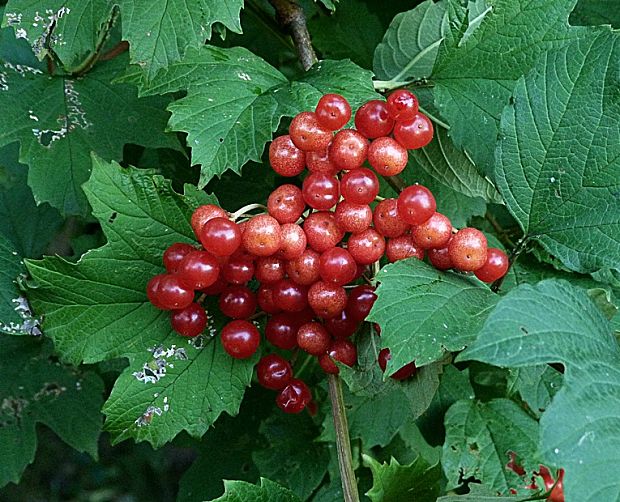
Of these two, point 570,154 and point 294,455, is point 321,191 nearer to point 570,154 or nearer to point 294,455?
point 570,154

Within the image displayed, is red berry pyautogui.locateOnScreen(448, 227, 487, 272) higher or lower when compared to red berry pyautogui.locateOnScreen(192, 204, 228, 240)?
lower

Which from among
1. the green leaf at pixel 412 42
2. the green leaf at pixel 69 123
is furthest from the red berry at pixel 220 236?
the green leaf at pixel 412 42

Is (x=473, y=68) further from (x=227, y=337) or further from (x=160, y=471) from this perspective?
(x=160, y=471)

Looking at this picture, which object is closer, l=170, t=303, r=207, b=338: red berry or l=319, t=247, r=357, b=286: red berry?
l=319, t=247, r=357, b=286: red berry

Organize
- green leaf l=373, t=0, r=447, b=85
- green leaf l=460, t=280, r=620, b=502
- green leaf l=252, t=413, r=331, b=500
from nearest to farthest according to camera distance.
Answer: green leaf l=460, t=280, r=620, b=502
green leaf l=373, t=0, r=447, b=85
green leaf l=252, t=413, r=331, b=500

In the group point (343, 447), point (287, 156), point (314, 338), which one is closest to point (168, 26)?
point (287, 156)

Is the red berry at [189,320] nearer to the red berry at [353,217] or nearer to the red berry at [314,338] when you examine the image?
the red berry at [314,338]

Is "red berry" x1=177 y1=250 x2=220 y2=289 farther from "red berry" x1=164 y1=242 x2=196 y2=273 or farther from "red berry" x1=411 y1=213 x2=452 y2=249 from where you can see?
"red berry" x1=411 y1=213 x2=452 y2=249

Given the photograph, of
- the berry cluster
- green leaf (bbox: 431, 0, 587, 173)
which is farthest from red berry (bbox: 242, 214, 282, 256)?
green leaf (bbox: 431, 0, 587, 173)
